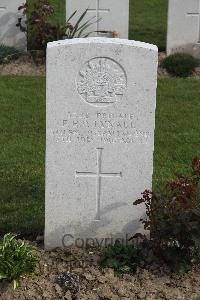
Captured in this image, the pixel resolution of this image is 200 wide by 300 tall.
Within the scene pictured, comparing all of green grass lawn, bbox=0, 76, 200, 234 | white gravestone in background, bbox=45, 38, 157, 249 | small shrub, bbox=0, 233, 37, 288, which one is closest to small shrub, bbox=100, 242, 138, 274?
white gravestone in background, bbox=45, 38, 157, 249

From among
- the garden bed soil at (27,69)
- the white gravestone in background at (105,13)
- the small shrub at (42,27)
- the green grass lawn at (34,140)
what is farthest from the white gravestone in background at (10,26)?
the green grass lawn at (34,140)

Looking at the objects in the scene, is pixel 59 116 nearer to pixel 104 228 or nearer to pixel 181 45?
pixel 104 228

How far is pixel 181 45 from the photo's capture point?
37.2 feet

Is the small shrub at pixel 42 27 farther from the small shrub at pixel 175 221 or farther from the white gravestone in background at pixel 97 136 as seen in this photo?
the small shrub at pixel 175 221

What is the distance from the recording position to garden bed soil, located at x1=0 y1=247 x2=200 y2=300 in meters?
4.75

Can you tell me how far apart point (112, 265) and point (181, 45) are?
701 centimetres

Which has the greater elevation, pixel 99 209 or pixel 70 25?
pixel 70 25

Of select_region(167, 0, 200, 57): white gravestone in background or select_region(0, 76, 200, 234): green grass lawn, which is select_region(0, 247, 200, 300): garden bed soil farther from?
select_region(167, 0, 200, 57): white gravestone in background

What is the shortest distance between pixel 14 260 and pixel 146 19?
35.5ft

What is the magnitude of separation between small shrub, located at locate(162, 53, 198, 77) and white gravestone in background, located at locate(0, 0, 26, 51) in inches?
97.5

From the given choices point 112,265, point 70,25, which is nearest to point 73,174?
point 112,265

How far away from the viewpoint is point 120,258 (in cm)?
505

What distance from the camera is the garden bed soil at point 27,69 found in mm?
10656

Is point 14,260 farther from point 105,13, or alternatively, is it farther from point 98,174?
point 105,13
